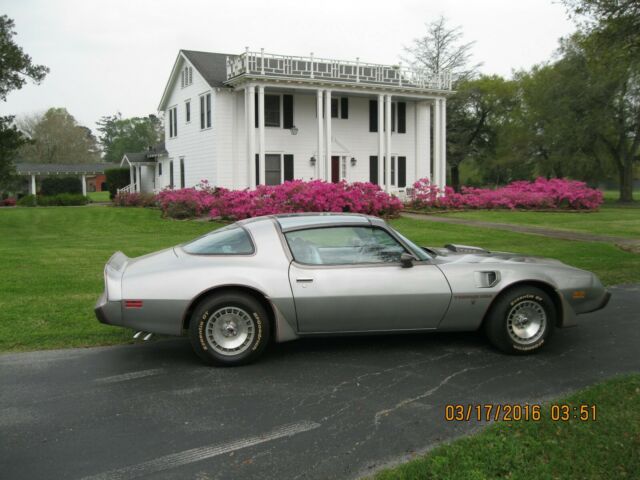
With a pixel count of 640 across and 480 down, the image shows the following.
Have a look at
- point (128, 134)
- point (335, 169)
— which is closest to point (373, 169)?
point (335, 169)

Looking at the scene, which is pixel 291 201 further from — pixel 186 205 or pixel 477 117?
pixel 477 117

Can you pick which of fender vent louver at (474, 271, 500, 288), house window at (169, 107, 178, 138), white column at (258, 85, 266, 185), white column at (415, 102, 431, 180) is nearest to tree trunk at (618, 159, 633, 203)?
white column at (415, 102, 431, 180)

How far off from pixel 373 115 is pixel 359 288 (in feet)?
89.3

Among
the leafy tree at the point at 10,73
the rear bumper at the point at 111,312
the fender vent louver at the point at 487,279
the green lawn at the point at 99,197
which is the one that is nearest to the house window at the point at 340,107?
the leafy tree at the point at 10,73

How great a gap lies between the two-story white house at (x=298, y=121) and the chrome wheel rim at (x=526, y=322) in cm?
2186

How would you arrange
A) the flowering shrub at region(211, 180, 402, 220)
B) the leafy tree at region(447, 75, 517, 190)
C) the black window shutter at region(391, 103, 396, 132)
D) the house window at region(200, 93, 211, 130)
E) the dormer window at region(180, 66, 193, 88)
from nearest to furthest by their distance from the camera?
the flowering shrub at region(211, 180, 402, 220)
the house window at region(200, 93, 211, 130)
the dormer window at region(180, 66, 193, 88)
the black window shutter at region(391, 103, 396, 132)
the leafy tree at region(447, 75, 517, 190)

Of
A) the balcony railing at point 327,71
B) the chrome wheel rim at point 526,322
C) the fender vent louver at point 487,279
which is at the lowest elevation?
the chrome wheel rim at point 526,322

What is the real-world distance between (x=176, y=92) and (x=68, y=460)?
32.4 m

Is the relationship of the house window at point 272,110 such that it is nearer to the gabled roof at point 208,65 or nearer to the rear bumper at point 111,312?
the gabled roof at point 208,65

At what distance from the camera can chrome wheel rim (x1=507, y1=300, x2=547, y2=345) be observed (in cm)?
578

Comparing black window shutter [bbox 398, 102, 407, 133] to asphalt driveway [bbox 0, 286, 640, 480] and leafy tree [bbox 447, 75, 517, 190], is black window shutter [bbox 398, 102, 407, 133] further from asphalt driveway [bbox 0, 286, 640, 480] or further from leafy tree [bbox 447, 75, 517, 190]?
asphalt driveway [bbox 0, 286, 640, 480]

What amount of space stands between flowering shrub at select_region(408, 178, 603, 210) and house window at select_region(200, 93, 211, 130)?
10298 millimetres

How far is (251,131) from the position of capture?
26906mm

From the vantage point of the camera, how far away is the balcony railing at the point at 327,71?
2734 cm
